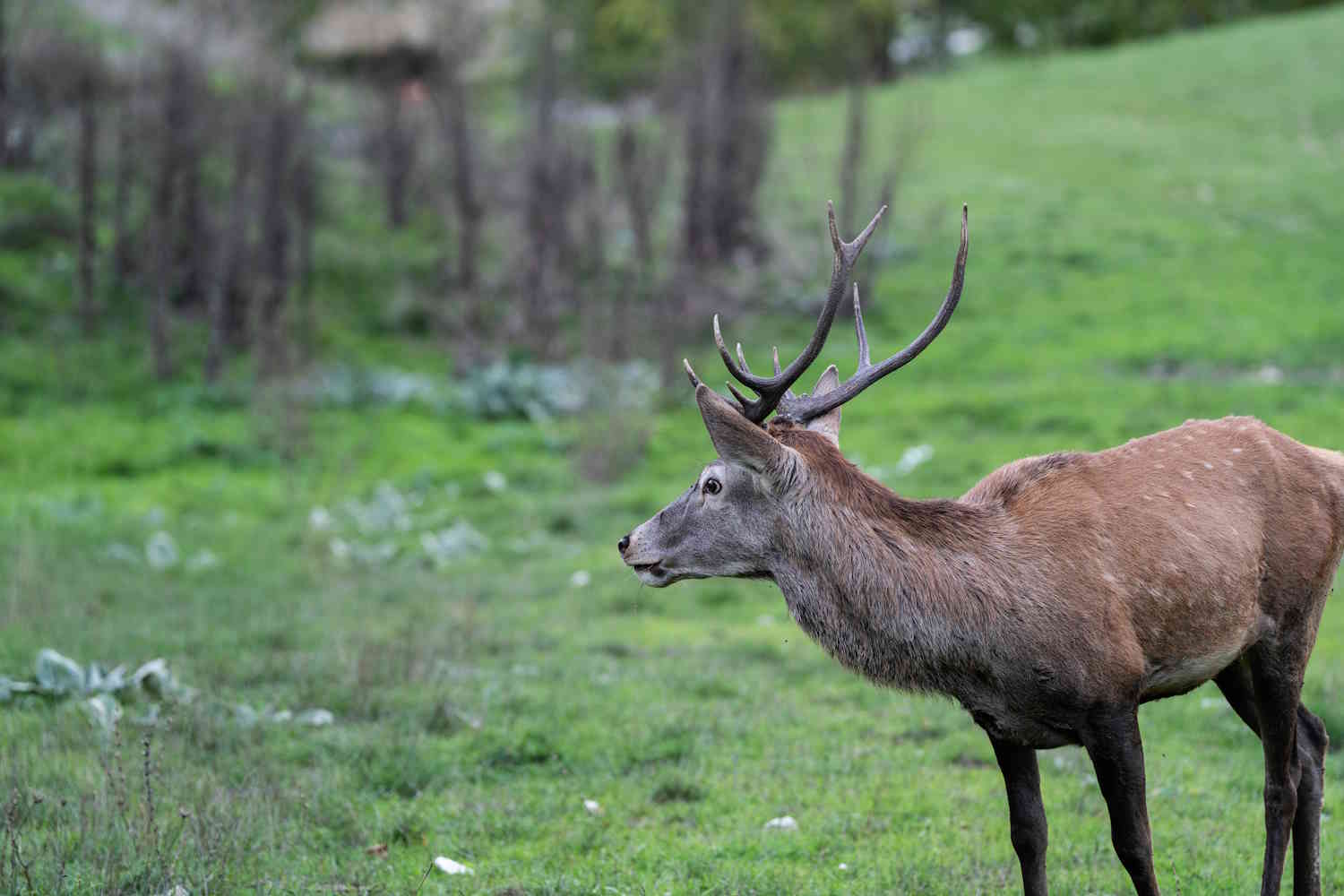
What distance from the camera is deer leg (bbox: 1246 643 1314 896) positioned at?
523cm

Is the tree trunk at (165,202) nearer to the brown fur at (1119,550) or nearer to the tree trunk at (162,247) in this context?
the tree trunk at (162,247)

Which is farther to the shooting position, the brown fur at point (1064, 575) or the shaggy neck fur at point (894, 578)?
the shaggy neck fur at point (894, 578)

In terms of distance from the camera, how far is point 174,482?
1434 centimetres

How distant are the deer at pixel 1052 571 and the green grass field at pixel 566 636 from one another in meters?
0.88

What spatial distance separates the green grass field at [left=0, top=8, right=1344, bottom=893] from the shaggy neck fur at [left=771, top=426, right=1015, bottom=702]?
1.13 meters

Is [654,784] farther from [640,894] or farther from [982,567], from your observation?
[982,567]

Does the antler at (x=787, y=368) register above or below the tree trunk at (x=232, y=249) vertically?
above

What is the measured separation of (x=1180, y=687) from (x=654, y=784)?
2593 millimetres

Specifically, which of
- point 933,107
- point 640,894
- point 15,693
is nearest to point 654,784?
point 640,894

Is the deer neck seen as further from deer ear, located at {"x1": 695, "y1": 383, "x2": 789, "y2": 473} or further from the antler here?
the antler

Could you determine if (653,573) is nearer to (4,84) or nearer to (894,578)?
(894,578)

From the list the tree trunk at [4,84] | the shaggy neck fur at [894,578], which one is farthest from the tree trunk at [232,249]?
the shaggy neck fur at [894,578]

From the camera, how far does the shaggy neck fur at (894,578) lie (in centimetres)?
487

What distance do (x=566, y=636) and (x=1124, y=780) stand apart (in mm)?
5237
